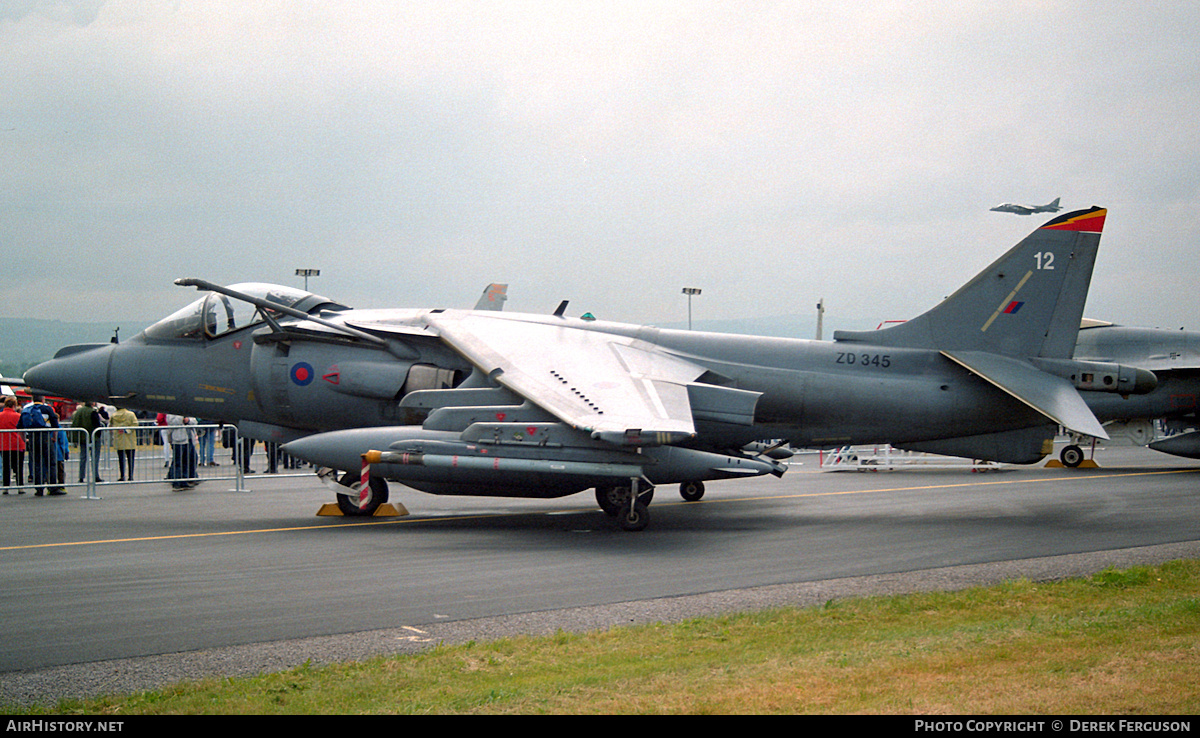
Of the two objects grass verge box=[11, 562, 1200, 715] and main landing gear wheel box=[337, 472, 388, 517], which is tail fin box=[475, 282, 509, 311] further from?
grass verge box=[11, 562, 1200, 715]

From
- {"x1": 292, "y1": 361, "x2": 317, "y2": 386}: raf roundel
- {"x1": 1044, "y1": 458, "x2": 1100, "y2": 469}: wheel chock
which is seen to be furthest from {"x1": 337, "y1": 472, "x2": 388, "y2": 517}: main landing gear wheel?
{"x1": 1044, "y1": 458, "x2": 1100, "y2": 469}: wheel chock

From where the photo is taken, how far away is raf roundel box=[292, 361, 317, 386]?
14.2 metres

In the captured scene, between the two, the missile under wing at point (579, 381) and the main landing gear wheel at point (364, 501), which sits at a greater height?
the missile under wing at point (579, 381)

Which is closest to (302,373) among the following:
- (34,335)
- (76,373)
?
(76,373)

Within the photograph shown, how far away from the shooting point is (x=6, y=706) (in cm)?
504

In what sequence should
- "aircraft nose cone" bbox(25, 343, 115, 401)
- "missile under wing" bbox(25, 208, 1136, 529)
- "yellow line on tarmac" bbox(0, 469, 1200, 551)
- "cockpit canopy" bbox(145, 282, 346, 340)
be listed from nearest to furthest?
"yellow line on tarmac" bbox(0, 469, 1200, 551) → "missile under wing" bbox(25, 208, 1136, 529) → "cockpit canopy" bbox(145, 282, 346, 340) → "aircraft nose cone" bbox(25, 343, 115, 401)

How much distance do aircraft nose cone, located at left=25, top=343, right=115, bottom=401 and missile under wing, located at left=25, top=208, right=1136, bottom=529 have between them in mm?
47

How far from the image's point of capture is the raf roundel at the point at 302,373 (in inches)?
558

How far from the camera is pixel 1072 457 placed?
23.5m

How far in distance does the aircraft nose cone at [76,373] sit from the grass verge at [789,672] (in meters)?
11.4

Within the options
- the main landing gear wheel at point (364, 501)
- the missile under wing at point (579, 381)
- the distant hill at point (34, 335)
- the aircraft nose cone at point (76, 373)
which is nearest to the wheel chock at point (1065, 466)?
the missile under wing at point (579, 381)

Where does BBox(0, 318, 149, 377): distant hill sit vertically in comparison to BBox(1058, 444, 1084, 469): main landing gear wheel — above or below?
above

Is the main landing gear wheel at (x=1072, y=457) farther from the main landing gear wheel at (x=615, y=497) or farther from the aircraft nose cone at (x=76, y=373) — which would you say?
the aircraft nose cone at (x=76, y=373)
